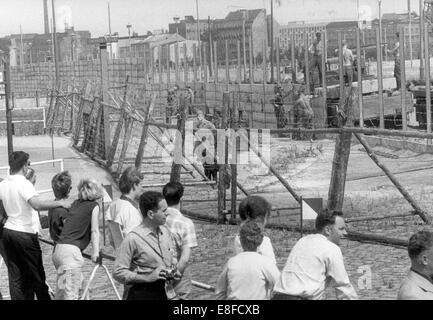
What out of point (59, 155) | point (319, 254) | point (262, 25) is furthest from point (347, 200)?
point (262, 25)

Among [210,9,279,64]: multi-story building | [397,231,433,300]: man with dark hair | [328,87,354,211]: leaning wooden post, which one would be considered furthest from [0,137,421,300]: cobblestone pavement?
[210,9,279,64]: multi-story building

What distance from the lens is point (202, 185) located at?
1941 centimetres

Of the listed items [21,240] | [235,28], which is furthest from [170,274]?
[235,28]

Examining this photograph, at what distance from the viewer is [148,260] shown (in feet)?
25.0

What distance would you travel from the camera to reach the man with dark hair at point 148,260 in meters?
7.57

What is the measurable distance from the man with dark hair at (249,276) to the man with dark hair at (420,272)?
2.84ft

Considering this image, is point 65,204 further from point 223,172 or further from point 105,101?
point 105,101

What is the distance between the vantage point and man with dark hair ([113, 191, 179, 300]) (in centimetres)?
757

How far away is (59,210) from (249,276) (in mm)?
2902

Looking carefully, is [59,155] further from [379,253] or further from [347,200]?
[379,253]

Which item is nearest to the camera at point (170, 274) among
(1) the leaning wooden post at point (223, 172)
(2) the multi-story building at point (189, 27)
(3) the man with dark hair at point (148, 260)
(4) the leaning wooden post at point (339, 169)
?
(3) the man with dark hair at point (148, 260)

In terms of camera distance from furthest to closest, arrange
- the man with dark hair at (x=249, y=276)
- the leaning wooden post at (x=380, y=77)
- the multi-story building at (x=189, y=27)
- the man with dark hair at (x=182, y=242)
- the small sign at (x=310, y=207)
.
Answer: the multi-story building at (x=189, y=27) → the leaning wooden post at (x=380, y=77) → the small sign at (x=310, y=207) → the man with dark hair at (x=182, y=242) → the man with dark hair at (x=249, y=276)

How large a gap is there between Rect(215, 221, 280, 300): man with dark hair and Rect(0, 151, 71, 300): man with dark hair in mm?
3214

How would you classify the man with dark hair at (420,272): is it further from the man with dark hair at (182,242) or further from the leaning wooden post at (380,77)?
the leaning wooden post at (380,77)
